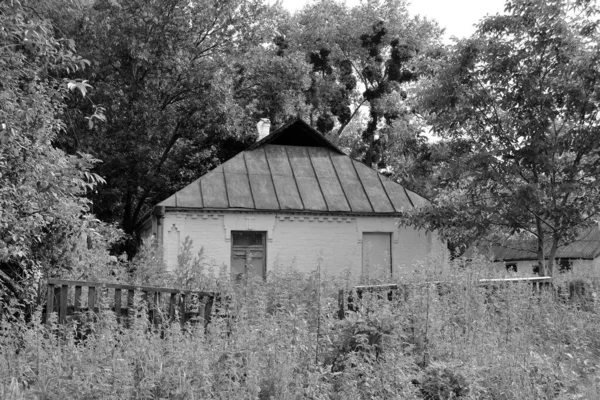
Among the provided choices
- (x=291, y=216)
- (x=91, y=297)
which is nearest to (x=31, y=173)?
(x=91, y=297)

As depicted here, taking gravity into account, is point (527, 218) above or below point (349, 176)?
below

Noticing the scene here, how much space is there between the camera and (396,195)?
1852 cm

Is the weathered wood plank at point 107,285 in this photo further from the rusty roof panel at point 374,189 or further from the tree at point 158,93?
the tree at point 158,93

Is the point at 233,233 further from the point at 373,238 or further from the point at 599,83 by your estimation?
the point at 599,83

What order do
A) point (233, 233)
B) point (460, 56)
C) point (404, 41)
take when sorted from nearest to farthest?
1. point (460, 56)
2. point (233, 233)
3. point (404, 41)

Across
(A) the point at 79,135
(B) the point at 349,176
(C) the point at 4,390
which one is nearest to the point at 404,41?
(B) the point at 349,176

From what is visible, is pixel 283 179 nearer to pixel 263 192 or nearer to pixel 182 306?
pixel 263 192

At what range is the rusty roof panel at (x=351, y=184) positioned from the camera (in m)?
17.8

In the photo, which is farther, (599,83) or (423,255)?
(423,255)

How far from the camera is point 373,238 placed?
59.4 ft

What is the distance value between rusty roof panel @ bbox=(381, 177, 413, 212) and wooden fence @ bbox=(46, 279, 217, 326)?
419 inches

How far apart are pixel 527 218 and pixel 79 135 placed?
12.6 metres

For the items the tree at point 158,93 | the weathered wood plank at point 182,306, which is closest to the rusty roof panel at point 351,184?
the tree at point 158,93

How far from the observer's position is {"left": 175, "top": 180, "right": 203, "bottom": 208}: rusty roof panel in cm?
1645
